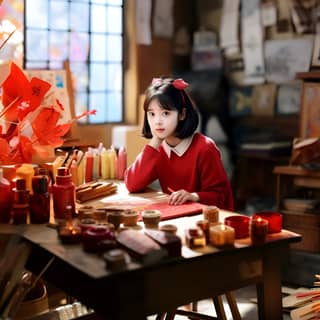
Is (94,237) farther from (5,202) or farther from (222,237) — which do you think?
(5,202)

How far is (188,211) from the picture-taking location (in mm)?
2252

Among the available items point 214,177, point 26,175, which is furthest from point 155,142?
point 26,175

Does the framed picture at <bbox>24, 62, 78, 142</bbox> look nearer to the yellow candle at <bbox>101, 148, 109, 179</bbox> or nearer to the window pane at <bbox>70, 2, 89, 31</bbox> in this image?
the yellow candle at <bbox>101, 148, 109, 179</bbox>

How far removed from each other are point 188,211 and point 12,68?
93 centimetres

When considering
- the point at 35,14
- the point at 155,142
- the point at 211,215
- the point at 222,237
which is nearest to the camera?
the point at 222,237

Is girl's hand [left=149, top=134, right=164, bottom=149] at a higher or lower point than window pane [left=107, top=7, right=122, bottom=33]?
lower

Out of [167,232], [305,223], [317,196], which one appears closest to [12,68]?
[167,232]

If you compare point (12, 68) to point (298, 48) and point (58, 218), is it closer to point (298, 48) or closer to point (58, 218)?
point (58, 218)

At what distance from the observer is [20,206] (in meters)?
2.12

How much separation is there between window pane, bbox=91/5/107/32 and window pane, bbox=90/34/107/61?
0.06 m

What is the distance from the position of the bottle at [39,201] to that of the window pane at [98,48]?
342 centimetres

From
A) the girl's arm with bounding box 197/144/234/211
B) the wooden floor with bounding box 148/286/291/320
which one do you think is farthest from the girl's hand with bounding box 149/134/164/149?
the wooden floor with bounding box 148/286/291/320

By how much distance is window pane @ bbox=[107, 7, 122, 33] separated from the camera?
5480 millimetres

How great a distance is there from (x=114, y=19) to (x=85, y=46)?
412 mm
